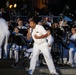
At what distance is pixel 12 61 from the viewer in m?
11.6

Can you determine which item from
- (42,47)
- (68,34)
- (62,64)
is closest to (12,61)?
(42,47)

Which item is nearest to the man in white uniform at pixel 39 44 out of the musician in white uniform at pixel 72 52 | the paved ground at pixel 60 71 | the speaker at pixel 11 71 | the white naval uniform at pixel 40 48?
the white naval uniform at pixel 40 48

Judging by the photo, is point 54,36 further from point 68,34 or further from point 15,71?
point 15,71

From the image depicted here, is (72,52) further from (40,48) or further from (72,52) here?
(40,48)

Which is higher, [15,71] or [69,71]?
[15,71]

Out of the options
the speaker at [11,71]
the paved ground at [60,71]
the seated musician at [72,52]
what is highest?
the speaker at [11,71]

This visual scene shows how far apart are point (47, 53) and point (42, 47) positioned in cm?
26

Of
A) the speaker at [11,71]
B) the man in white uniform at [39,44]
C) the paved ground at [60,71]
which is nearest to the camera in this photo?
the speaker at [11,71]

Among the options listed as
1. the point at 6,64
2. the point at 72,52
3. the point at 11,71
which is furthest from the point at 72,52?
the point at 11,71

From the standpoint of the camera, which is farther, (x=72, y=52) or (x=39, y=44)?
(x=72, y=52)

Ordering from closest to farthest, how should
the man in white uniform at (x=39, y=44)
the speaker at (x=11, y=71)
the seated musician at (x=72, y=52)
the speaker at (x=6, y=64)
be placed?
the speaker at (x=11, y=71) → the speaker at (x=6, y=64) → the man in white uniform at (x=39, y=44) → the seated musician at (x=72, y=52)

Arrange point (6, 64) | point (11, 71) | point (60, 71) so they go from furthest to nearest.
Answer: point (60, 71)
point (6, 64)
point (11, 71)

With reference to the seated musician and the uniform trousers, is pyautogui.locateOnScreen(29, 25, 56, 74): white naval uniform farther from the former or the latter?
the seated musician

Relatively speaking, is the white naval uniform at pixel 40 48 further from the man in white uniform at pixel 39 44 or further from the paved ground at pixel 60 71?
the paved ground at pixel 60 71
